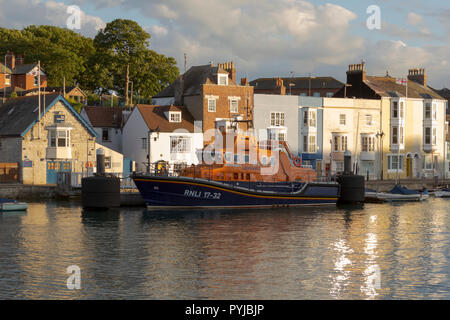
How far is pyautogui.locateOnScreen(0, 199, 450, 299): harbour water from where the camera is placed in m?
22.2

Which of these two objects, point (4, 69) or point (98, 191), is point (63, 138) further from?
point (4, 69)

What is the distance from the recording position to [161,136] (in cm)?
6328

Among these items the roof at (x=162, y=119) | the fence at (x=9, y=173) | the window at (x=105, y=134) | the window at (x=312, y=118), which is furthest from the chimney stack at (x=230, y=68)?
the fence at (x=9, y=173)

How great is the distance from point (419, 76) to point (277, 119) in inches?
1044

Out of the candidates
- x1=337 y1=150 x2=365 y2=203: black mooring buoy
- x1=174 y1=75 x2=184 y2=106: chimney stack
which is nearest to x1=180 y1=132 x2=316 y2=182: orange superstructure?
x1=337 y1=150 x2=365 y2=203: black mooring buoy

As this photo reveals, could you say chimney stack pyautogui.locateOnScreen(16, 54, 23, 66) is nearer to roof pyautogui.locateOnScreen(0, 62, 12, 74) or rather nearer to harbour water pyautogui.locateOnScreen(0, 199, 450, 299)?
roof pyautogui.locateOnScreen(0, 62, 12, 74)

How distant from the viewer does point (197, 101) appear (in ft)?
220

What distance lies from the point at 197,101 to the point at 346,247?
3777 cm

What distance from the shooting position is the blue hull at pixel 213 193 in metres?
45.3

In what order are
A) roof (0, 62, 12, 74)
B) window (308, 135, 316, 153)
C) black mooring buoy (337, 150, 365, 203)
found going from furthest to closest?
roof (0, 62, 12, 74) < window (308, 135, 316, 153) < black mooring buoy (337, 150, 365, 203)

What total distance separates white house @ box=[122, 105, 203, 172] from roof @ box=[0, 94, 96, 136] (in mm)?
5800

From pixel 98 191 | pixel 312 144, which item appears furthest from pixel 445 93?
pixel 98 191

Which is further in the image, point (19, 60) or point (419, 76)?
point (19, 60)

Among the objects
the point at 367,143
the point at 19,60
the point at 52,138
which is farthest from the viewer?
the point at 19,60
